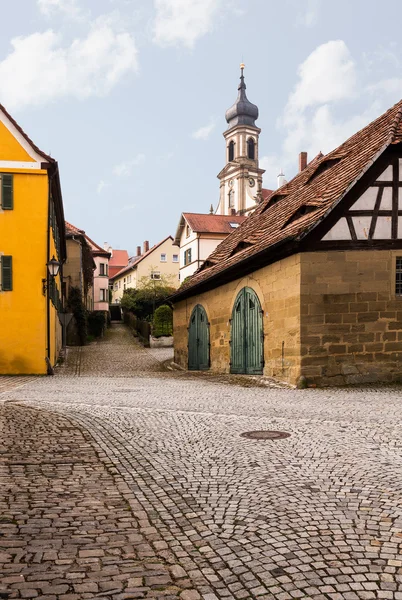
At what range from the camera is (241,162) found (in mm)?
83750

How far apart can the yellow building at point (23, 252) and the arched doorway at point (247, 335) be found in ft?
20.9

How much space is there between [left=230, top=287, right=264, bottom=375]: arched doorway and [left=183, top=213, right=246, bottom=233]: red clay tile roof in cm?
3800

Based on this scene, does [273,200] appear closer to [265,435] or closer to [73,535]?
[265,435]

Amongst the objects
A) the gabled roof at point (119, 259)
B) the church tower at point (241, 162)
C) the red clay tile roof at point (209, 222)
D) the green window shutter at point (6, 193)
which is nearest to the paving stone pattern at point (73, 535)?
the green window shutter at point (6, 193)

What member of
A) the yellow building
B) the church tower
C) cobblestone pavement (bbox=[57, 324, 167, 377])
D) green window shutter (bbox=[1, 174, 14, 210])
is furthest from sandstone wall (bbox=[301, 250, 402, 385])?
the church tower

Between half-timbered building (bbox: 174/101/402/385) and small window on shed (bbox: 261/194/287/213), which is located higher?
small window on shed (bbox: 261/194/287/213)

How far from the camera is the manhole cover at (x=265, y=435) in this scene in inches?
284

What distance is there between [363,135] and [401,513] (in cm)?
1571

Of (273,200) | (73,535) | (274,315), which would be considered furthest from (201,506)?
(273,200)

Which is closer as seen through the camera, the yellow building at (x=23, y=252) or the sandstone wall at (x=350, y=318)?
the sandstone wall at (x=350, y=318)

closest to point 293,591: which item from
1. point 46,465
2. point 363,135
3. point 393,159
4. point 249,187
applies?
point 46,465

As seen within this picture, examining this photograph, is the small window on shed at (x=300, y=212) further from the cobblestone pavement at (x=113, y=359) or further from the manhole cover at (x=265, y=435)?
the manhole cover at (x=265, y=435)

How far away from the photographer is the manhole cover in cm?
722

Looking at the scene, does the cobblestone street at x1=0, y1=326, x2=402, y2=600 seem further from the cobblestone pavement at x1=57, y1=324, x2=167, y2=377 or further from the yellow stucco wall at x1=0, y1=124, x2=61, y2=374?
the cobblestone pavement at x1=57, y1=324, x2=167, y2=377
